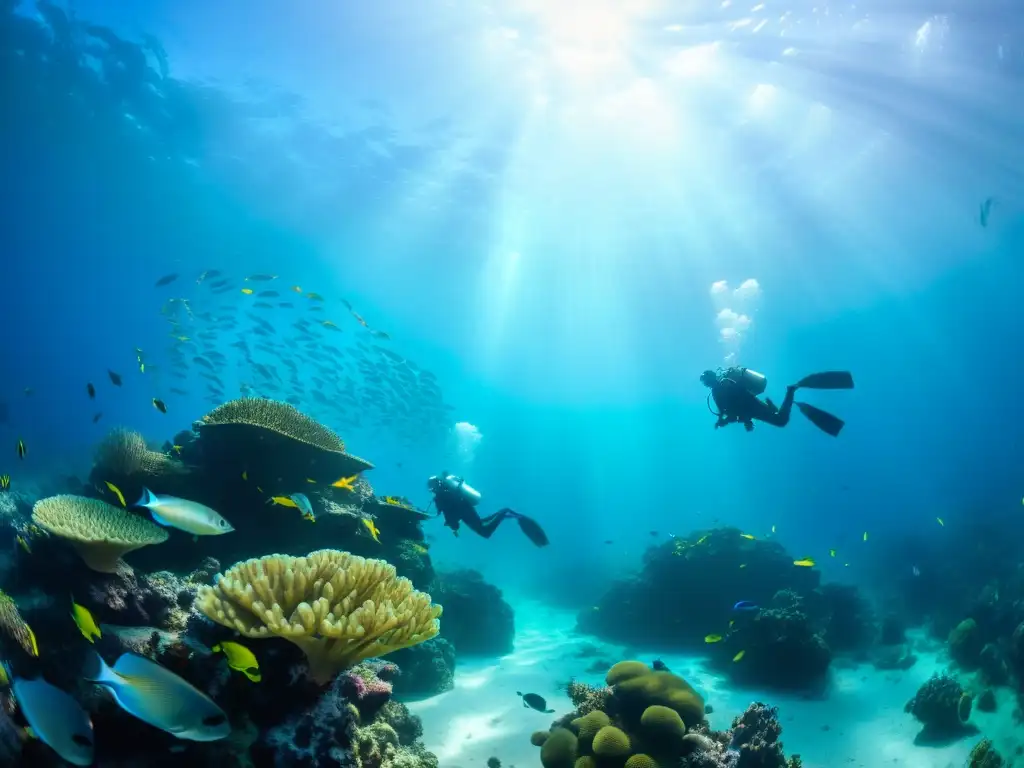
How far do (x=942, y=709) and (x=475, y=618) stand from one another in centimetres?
910

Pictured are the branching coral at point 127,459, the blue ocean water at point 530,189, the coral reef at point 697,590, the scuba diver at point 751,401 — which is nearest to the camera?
the branching coral at point 127,459

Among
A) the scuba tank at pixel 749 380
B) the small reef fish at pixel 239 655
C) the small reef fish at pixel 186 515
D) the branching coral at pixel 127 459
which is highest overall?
the scuba tank at pixel 749 380

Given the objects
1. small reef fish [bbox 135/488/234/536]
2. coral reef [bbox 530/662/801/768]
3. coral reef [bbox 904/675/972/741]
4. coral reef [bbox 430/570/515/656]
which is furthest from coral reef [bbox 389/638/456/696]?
coral reef [bbox 904/675/972/741]

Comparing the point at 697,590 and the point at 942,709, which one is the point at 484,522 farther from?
the point at 697,590

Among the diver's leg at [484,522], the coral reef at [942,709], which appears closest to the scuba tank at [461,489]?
the diver's leg at [484,522]

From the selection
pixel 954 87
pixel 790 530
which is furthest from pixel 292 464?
pixel 790 530

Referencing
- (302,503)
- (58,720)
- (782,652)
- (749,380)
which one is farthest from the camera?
(782,652)

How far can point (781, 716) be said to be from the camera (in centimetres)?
896

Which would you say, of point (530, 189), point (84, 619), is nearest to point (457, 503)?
point (84, 619)

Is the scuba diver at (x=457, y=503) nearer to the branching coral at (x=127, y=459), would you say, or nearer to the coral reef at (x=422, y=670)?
the coral reef at (x=422, y=670)

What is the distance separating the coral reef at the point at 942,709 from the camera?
327 inches

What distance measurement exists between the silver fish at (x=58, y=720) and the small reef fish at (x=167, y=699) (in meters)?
0.16

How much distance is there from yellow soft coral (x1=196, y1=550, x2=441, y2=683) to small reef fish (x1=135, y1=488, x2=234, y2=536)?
550 millimetres

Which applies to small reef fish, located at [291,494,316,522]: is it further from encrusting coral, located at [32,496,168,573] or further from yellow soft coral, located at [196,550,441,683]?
yellow soft coral, located at [196,550,441,683]
